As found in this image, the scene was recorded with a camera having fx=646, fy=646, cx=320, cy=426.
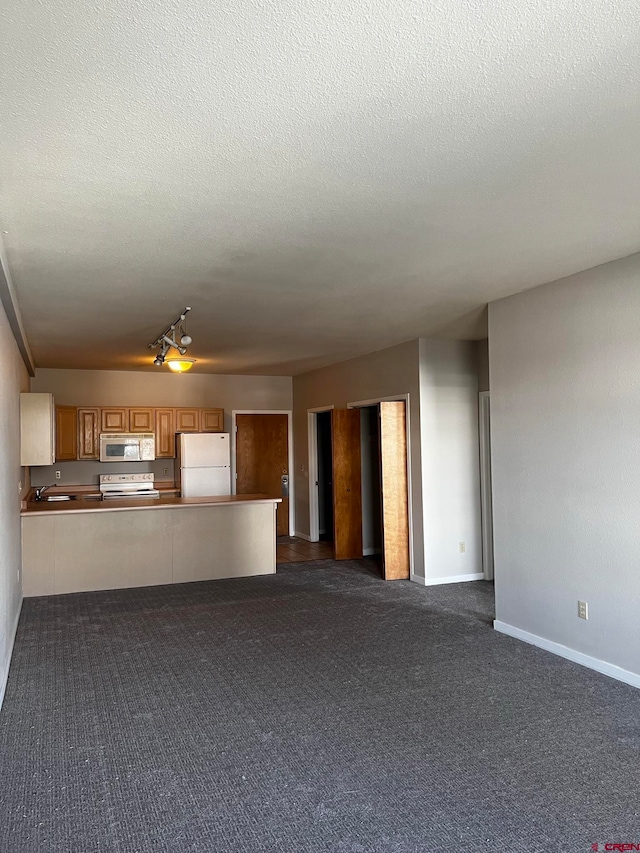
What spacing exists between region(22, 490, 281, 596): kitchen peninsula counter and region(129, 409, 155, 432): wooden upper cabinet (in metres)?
2.06

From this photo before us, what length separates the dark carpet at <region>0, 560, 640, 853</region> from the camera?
2471mm

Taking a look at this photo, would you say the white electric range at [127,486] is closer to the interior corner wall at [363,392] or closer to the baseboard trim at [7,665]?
the interior corner wall at [363,392]

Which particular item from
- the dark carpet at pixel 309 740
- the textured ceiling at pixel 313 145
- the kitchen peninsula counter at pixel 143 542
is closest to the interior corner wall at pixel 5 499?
the dark carpet at pixel 309 740

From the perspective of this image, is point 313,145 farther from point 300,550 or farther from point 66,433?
point 66,433

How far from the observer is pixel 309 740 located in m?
3.20

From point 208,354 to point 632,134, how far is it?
5762mm

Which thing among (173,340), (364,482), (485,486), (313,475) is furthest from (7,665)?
(313,475)

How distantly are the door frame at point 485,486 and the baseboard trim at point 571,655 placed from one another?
1.83m

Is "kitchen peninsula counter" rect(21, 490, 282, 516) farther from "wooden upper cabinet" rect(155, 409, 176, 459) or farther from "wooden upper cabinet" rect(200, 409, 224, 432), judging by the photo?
"wooden upper cabinet" rect(200, 409, 224, 432)

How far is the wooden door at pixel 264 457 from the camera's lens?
10.0m

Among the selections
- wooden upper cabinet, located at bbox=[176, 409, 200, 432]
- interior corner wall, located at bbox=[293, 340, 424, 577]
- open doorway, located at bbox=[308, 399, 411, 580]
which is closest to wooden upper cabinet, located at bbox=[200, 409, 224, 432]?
wooden upper cabinet, located at bbox=[176, 409, 200, 432]

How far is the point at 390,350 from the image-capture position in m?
7.25

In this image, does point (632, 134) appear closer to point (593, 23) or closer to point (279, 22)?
point (593, 23)

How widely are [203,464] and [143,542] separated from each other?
2.31 metres
